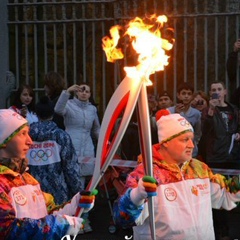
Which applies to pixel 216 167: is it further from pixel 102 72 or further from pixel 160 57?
pixel 160 57

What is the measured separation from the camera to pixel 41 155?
284 inches

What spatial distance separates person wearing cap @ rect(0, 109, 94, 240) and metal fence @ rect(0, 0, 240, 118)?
5.96 meters

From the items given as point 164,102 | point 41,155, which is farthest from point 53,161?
point 164,102

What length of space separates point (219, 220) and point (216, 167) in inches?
29.8

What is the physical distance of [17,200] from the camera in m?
4.31

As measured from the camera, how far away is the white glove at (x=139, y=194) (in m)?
4.52

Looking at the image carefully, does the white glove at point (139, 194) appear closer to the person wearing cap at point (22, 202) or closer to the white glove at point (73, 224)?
the person wearing cap at point (22, 202)

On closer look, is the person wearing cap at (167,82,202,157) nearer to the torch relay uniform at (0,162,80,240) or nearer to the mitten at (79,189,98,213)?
the torch relay uniform at (0,162,80,240)

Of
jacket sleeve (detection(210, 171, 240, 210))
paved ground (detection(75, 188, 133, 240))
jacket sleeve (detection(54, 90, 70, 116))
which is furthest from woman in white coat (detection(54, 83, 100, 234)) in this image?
jacket sleeve (detection(210, 171, 240, 210))

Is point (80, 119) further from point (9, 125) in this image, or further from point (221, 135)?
point (9, 125)

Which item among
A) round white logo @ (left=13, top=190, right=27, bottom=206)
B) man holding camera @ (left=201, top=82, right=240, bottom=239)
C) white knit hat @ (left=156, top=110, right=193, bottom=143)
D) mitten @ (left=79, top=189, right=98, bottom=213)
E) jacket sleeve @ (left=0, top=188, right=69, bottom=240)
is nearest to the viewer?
jacket sleeve @ (left=0, top=188, right=69, bottom=240)

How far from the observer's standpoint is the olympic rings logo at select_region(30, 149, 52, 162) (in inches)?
282

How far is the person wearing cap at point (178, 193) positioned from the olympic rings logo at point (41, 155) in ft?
6.50

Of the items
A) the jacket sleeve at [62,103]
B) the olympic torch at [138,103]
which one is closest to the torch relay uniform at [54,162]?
the jacket sleeve at [62,103]
